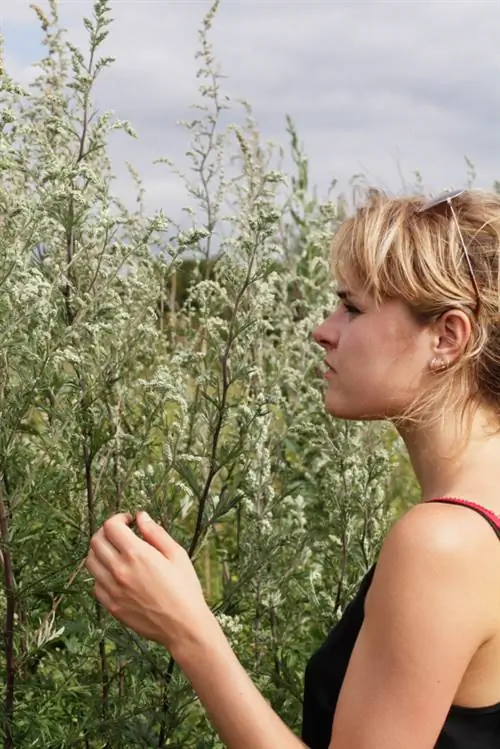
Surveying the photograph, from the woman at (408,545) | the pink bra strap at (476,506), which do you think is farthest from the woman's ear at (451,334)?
the pink bra strap at (476,506)

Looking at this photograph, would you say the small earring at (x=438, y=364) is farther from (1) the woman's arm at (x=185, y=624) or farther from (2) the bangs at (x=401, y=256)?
(1) the woman's arm at (x=185, y=624)

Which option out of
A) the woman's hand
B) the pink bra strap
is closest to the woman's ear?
the pink bra strap

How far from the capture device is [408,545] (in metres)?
1.78

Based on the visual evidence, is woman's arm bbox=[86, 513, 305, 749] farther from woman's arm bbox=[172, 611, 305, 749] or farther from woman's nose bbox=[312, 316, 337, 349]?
woman's nose bbox=[312, 316, 337, 349]

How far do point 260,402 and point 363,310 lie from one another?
64 cm

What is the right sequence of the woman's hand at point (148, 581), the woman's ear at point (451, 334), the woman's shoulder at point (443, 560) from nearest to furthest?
1. the woman's shoulder at point (443, 560)
2. the woman's hand at point (148, 581)
3. the woman's ear at point (451, 334)

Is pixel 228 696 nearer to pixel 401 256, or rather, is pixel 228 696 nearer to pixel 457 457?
pixel 457 457

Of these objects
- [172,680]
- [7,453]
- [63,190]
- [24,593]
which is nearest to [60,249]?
[63,190]

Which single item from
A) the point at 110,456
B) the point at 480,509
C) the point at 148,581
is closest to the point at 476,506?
the point at 480,509

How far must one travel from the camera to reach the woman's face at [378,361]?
2.05 meters

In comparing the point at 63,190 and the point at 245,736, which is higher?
the point at 63,190

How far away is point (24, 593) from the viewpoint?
250cm

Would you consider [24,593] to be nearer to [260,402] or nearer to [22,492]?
[22,492]

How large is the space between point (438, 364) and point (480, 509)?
307 millimetres
